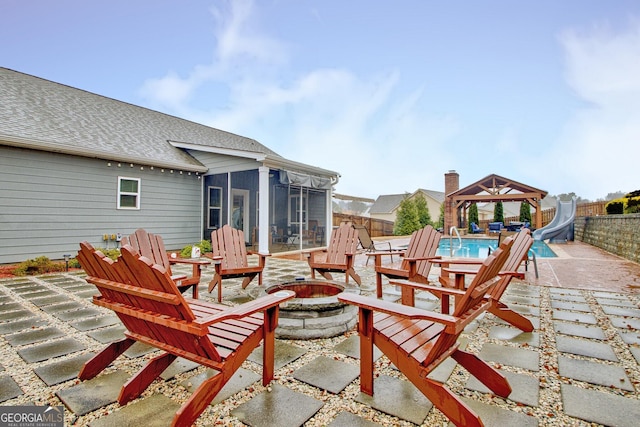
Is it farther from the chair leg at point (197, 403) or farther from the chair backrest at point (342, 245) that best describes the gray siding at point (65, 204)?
the chair leg at point (197, 403)

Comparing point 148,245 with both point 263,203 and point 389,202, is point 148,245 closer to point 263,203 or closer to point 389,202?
point 263,203

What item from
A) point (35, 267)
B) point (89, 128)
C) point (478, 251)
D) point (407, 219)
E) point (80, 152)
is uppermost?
point (89, 128)

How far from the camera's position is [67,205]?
7.02 m

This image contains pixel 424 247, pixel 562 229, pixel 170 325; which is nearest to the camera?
pixel 170 325

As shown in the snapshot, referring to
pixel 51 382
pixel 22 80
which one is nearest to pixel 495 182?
pixel 51 382

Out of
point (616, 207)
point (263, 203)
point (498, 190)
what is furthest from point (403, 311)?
point (498, 190)

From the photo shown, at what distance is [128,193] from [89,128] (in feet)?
6.93

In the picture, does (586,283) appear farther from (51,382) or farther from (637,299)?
(51,382)

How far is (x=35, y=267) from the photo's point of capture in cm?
586

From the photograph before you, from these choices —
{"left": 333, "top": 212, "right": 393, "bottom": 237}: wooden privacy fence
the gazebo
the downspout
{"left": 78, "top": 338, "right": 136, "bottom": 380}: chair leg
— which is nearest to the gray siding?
the downspout

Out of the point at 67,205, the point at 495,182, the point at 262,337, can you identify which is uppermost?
the point at 495,182

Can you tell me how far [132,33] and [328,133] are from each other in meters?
17.0

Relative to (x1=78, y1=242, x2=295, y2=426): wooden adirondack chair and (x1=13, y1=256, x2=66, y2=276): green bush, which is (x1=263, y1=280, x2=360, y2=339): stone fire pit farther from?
(x1=13, y1=256, x2=66, y2=276): green bush

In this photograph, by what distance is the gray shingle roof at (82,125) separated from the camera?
22.1 feet
